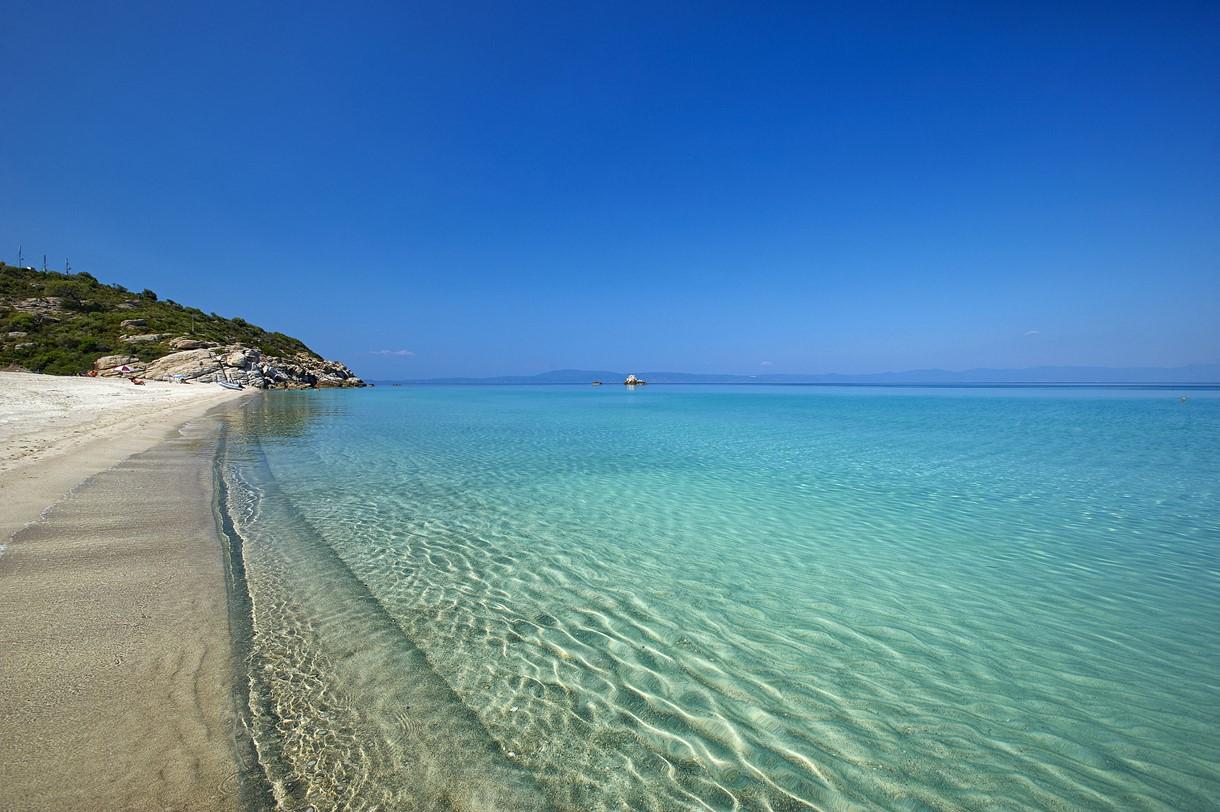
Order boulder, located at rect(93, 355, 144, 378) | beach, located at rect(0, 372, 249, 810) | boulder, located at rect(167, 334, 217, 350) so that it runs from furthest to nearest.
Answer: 1. boulder, located at rect(167, 334, 217, 350)
2. boulder, located at rect(93, 355, 144, 378)
3. beach, located at rect(0, 372, 249, 810)

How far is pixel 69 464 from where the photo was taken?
36.5 ft

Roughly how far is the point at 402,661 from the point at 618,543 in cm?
420

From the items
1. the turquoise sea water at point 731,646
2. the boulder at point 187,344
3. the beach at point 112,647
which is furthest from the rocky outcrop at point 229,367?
the turquoise sea water at point 731,646

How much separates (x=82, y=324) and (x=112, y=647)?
87038mm

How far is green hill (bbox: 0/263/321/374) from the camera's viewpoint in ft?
179

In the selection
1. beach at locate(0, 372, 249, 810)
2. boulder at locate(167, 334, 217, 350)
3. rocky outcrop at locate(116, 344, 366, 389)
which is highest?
boulder at locate(167, 334, 217, 350)

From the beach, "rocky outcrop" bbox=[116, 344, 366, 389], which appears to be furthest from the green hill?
the beach

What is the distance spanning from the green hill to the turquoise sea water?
2671 inches

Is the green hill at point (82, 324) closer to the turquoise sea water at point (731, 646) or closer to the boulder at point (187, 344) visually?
the boulder at point (187, 344)

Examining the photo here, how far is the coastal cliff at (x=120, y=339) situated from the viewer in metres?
55.2

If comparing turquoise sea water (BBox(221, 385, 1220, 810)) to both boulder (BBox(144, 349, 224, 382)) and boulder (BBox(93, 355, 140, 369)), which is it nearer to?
boulder (BBox(144, 349, 224, 382))

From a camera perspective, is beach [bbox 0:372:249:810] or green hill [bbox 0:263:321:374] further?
green hill [bbox 0:263:321:374]

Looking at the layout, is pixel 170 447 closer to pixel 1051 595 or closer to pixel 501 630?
pixel 501 630

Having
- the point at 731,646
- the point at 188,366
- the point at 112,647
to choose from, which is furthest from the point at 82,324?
the point at 731,646
